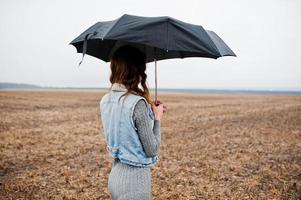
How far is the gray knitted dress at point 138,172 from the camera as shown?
2.45 metres

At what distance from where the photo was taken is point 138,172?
259 centimetres

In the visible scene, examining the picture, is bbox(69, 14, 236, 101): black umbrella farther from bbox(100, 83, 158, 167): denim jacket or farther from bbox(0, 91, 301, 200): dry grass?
bbox(0, 91, 301, 200): dry grass

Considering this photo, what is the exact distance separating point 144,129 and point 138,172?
0.39m

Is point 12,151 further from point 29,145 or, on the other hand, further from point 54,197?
point 54,197

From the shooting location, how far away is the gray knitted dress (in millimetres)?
2451

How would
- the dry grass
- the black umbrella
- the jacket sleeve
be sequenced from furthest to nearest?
1. the dry grass
2. the black umbrella
3. the jacket sleeve

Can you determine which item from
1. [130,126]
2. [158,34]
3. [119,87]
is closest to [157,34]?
[158,34]

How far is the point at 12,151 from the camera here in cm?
1025

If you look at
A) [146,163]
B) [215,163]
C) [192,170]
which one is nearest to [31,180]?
[192,170]

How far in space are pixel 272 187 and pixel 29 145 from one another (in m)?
8.26

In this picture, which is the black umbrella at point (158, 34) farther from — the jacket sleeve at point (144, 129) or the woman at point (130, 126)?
the jacket sleeve at point (144, 129)

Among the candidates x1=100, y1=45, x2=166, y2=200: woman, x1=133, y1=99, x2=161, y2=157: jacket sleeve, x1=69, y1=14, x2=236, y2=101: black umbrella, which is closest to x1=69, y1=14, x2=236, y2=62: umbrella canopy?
x1=69, y1=14, x2=236, y2=101: black umbrella

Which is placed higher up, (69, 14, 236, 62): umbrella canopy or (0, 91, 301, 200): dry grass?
(69, 14, 236, 62): umbrella canopy

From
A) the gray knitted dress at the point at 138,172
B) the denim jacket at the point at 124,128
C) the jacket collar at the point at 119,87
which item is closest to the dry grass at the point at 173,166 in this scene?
the gray knitted dress at the point at 138,172
